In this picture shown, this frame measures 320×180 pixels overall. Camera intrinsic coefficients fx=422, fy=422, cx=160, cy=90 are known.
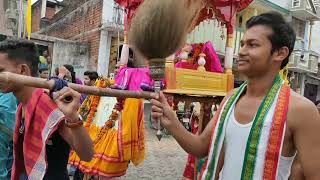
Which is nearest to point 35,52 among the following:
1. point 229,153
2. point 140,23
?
point 140,23

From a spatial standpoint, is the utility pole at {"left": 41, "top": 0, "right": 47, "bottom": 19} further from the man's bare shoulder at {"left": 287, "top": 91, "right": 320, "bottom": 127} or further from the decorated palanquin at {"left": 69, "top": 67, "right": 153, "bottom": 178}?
the man's bare shoulder at {"left": 287, "top": 91, "right": 320, "bottom": 127}

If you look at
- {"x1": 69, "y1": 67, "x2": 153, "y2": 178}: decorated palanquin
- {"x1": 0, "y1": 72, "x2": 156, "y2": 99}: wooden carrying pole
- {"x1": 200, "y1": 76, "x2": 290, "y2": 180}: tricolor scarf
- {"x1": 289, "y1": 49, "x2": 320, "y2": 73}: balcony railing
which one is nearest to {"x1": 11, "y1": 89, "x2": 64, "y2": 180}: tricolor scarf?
{"x1": 0, "y1": 72, "x2": 156, "y2": 99}: wooden carrying pole

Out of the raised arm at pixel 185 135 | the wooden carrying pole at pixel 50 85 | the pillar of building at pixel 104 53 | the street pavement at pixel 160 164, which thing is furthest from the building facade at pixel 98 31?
the wooden carrying pole at pixel 50 85

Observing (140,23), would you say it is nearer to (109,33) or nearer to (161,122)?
(161,122)

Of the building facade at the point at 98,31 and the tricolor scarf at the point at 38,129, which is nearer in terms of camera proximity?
the tricolor scarf at the point at 38,129

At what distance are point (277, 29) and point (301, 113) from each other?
17.8 inches

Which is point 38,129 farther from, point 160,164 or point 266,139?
point 160,164

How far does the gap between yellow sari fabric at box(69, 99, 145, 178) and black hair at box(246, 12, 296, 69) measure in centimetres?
289

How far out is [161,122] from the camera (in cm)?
229

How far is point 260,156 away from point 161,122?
0.58m

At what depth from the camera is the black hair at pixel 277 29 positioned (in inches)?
82.8

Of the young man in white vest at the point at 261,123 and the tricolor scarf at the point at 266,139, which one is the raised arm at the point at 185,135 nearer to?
the young man in white vest at the point at 261,123

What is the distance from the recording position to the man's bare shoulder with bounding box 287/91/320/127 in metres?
1.92

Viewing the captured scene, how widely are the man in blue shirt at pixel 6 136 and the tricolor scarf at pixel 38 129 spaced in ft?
1.74
